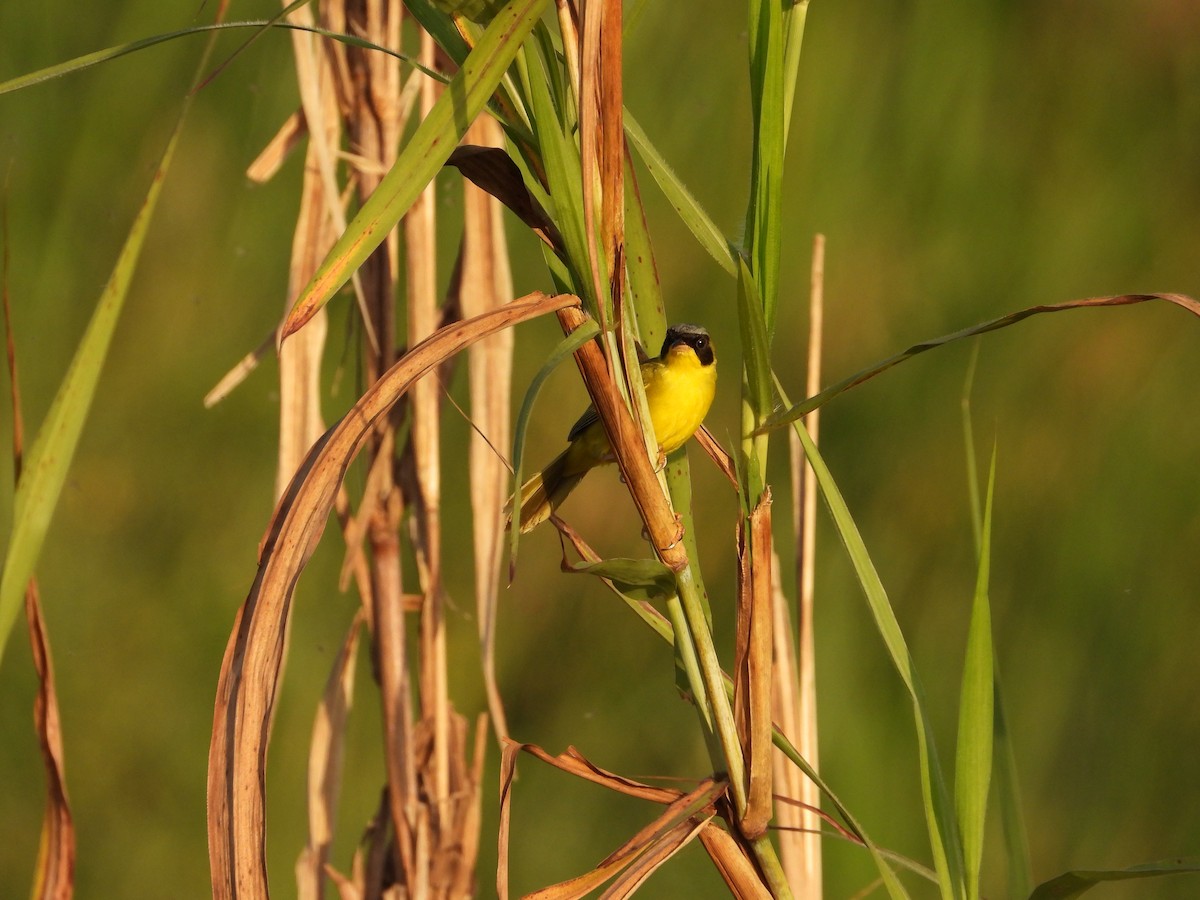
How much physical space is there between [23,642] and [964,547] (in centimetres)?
204

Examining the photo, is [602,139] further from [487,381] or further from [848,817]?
[487,381]

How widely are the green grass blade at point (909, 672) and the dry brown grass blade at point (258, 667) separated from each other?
287mm

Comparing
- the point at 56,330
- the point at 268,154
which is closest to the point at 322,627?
the point at 56,330

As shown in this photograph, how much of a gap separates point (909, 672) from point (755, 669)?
178mm

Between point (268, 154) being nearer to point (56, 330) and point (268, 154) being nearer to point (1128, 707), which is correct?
point (56, 330)

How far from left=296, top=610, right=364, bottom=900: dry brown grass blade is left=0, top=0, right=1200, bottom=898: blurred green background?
2.10 feet

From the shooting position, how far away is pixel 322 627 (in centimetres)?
241

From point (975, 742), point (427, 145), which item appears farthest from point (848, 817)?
point (427, 145)

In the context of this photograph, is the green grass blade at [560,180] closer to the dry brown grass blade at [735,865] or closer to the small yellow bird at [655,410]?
the dry brown grass blade at [735,865]

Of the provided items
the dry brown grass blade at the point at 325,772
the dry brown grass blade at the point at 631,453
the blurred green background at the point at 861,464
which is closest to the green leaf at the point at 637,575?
the dry brown grass blade at the point at 631,453

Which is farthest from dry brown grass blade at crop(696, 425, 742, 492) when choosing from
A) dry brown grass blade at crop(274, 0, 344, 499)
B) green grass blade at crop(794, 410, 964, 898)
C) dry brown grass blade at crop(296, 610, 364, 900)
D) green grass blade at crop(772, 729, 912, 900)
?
dry brown grass blade at crop(296, 610, 364, 900)

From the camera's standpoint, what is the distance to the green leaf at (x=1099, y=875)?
2.49 feet

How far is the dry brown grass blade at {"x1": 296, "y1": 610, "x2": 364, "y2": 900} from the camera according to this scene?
Result: 5.47 ft

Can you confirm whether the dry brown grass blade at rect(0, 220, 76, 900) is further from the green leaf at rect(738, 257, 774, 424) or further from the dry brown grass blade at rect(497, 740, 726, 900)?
the green leaf at rect(738, 257, 774, 424)
